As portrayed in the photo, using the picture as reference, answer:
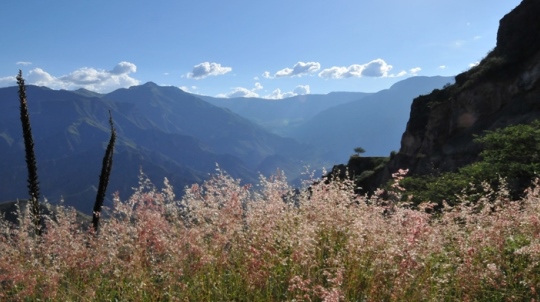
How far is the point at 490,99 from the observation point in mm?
34594

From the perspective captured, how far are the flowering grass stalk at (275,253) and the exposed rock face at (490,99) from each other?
2837cm

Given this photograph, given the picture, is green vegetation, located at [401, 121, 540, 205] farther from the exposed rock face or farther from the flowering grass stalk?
the exposed rock face

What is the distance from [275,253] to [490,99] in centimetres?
3632

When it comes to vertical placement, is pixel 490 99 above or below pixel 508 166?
above

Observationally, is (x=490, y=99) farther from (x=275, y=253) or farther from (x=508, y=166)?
(x=275, y=253)

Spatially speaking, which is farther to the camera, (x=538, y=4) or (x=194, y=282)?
(x=538, y=4)

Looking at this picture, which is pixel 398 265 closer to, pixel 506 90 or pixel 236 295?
pixel 236 295

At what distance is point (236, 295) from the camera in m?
4.53

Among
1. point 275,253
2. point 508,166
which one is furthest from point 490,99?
point 275,253

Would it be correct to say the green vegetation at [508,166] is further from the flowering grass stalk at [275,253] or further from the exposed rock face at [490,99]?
the exposed rock face at [490,99]

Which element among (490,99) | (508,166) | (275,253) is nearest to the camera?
(275,253)

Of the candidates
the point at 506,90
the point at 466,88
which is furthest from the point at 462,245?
the point at 466,88

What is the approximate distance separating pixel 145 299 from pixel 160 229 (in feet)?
2.77

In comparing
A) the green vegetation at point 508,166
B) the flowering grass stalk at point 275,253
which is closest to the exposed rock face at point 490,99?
the green vegetation at point 508,166
